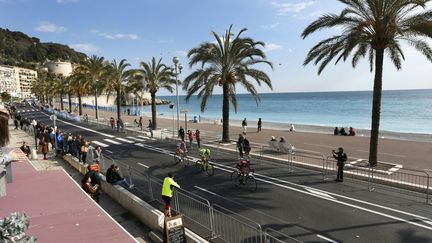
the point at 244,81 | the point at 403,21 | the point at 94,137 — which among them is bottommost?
the point at 94,137

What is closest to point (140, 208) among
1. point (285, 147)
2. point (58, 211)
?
point (58, 211)

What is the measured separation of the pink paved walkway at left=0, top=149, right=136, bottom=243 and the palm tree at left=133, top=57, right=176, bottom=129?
2774 cm

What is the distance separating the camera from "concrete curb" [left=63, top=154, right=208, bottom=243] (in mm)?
9019

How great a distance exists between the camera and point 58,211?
8.16m

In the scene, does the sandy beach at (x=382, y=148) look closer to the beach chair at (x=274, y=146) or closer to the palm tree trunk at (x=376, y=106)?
the palm tree trunk at (x=376, y=106)

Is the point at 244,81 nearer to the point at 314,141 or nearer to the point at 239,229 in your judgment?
the point at 314,141

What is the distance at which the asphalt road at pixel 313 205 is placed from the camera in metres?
9.66

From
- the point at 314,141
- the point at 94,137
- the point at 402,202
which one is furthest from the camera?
the point at 94,137

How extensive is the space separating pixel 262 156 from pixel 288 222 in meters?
10.3

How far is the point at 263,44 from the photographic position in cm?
2597

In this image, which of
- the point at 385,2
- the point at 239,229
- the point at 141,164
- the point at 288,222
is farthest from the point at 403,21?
the point at 141,164

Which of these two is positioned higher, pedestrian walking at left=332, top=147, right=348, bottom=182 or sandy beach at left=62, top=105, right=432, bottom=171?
pedestrian walking at left=332, top=147, right=348, bottom=182

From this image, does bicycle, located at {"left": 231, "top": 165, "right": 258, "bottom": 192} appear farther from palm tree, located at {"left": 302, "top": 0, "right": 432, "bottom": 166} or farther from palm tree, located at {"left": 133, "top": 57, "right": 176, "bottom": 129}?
palm tree, located at {"left": 133, "top": 57, "right": 176, "bottom": 129}

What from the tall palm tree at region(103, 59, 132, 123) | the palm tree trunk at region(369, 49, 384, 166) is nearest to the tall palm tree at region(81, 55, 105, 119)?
the tall palm tree at region(103, 59, 132, 123)
